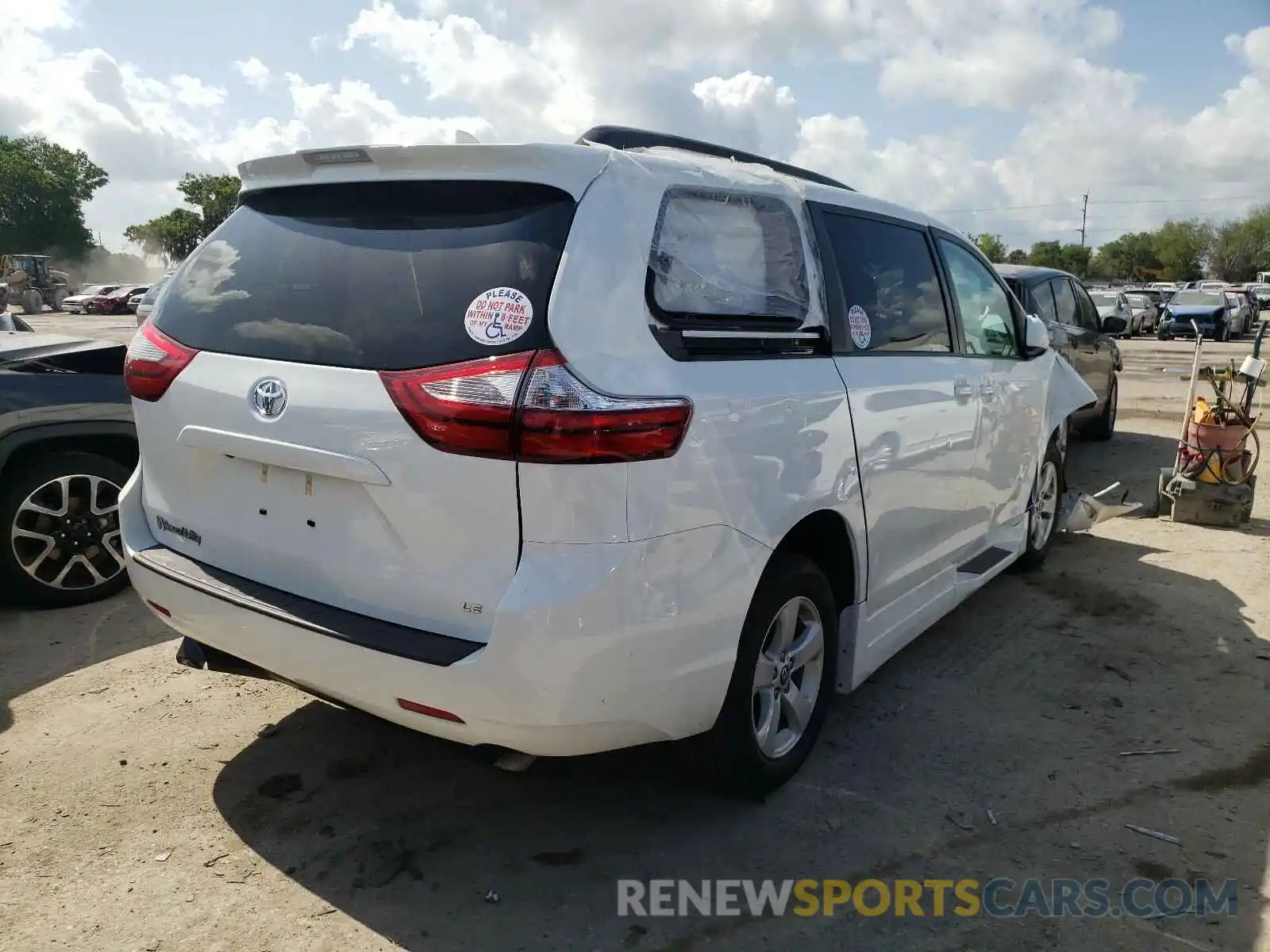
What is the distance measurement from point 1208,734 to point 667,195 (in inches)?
117

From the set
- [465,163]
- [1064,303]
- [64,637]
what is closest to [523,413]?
[465,163]

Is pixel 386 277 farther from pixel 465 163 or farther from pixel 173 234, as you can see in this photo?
pixel 173 234

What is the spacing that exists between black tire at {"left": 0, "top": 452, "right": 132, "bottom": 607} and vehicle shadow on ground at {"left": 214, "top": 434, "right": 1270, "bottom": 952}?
1.85m

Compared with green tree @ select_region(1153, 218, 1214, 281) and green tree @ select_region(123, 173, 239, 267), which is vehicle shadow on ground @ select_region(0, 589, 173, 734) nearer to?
green tree @ select_region(123, 173, 239, 267)

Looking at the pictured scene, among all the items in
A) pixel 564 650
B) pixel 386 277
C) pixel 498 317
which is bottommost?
pixel 564 650

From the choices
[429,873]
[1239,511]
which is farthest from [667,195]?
[1239,511]

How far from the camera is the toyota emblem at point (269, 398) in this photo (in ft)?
8.21

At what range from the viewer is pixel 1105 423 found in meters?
10.2

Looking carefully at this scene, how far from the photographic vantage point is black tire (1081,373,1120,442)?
33.2 feet

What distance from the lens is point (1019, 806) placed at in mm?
3131

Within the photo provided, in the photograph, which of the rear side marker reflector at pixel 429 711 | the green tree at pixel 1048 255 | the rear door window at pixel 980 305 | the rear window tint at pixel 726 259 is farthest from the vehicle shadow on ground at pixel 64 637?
the green tree at pixel 1048 255

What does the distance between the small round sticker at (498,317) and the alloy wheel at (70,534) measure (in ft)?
10.2

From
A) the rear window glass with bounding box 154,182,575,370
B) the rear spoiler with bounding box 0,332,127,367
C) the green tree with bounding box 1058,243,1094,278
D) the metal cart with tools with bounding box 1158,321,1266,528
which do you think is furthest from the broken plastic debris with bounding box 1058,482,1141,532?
the green tree with bounding box 1058,243,1094,278

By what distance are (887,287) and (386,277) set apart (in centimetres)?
199
